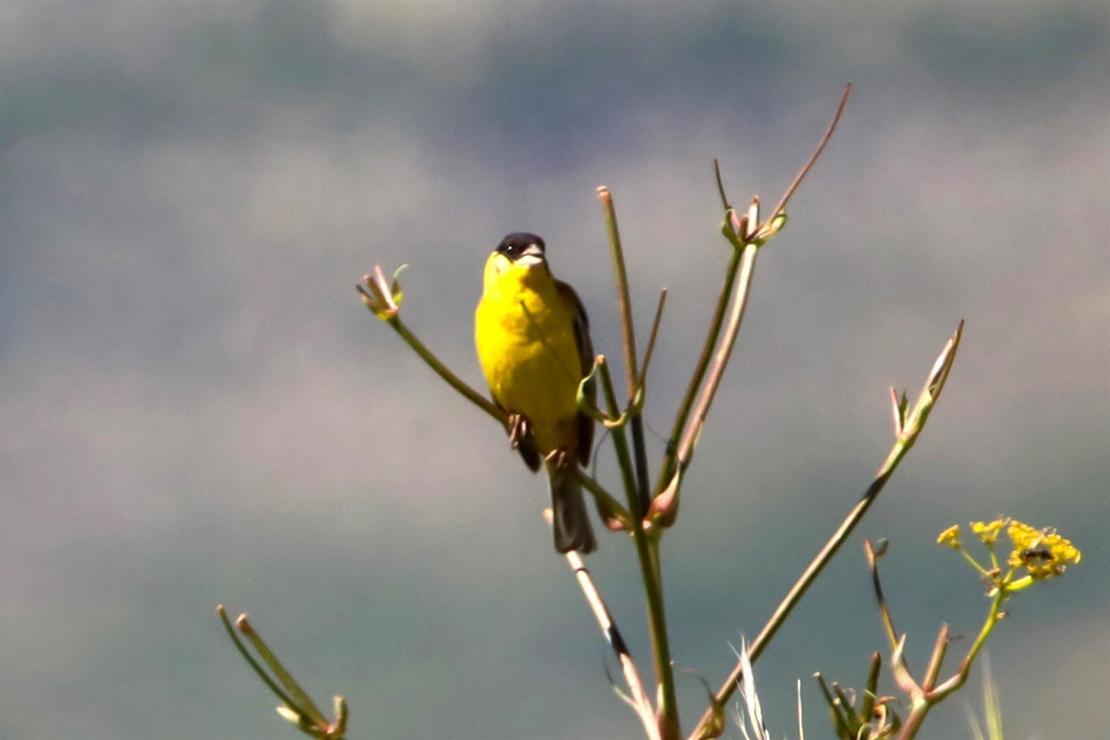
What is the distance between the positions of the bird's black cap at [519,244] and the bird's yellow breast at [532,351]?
0.09 meters

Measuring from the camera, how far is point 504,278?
5598 millimetres

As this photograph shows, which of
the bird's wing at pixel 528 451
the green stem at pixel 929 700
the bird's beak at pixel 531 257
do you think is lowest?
the green stem at pixel 929 700

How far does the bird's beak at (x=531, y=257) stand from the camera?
5637 mm

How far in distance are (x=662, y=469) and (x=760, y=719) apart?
20.3 inches

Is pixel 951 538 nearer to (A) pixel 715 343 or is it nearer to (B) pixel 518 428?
(A) pixel 715 343

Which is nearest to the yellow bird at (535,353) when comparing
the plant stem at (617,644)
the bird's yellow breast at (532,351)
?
the bird's yellow breast at (532,351)

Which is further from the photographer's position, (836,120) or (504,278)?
(504,278)

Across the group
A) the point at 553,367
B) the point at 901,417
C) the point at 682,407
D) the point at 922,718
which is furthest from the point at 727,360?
the point at 553,367

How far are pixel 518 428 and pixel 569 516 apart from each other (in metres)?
0.79

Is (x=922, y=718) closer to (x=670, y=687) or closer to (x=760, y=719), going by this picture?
(x=760, y=719)

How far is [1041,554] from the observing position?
3051mm

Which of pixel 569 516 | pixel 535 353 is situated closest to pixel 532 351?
pixel 535 353

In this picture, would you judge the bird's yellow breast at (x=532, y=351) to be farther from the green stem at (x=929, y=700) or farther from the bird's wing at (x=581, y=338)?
the green stem at (x=929, y=700)

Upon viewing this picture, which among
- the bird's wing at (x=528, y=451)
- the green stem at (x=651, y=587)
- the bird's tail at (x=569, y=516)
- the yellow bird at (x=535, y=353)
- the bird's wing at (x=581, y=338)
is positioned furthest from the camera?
the bird's wing at (x=528, y=451)
